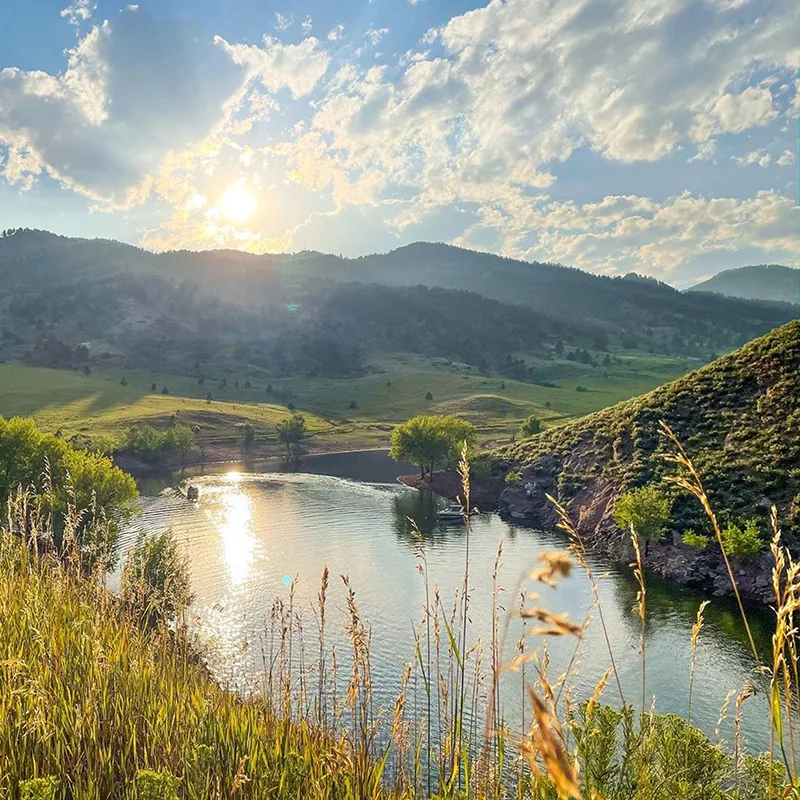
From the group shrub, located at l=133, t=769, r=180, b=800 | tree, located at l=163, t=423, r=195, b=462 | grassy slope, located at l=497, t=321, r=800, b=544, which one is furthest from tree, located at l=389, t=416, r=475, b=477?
shrub, located at l=133, t=769, r=180, b=800

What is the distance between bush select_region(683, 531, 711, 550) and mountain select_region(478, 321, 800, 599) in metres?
0.80

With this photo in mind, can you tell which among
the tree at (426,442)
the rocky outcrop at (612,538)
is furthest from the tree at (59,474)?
the tree at (426,442)

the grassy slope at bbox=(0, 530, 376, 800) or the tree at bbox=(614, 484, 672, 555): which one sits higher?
the grassy slope at bbox=(0, 530, 376, 800)

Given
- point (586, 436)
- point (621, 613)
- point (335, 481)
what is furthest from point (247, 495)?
point (621, 613)

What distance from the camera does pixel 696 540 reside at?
4988cm

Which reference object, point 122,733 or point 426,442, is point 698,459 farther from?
point 122,733

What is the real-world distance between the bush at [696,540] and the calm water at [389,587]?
4763mm

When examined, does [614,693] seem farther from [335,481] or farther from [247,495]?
[335,481]

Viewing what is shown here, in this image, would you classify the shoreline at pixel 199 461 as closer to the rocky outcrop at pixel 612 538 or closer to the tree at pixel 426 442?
the tree at pixel 426 442

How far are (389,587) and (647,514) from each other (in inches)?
939

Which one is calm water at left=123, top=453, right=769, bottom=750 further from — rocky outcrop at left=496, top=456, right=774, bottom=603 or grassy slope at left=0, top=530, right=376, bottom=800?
grassy slope at left=0, top=530, right=376, bottom=800

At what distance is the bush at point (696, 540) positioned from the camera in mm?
49625

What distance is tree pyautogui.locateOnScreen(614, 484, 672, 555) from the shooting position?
5294 centimetres

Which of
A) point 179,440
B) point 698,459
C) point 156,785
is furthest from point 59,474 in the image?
point 179,440
